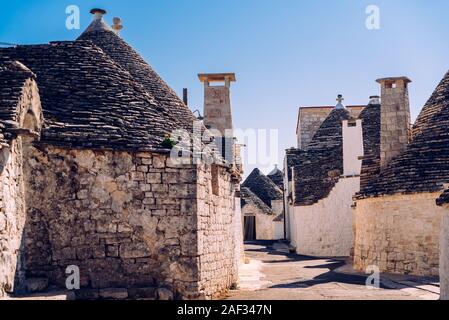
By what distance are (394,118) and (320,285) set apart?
252 inches

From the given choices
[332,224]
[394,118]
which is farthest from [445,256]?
[332,224]

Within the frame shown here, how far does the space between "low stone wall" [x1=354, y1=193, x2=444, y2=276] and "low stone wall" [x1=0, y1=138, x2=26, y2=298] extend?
30.6 feet

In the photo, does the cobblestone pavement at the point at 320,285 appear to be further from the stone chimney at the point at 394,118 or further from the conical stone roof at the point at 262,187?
the conical stone roof at the point at 262,187

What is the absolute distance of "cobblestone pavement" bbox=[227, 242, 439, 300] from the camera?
1047cm

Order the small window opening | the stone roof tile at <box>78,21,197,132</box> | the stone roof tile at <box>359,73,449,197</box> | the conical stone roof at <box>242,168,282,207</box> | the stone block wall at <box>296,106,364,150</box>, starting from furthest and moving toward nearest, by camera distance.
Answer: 1. the conical stone roof at <box>242,168,282,207</box>
2. the stone block wall at <box>296,106,364,150</box>
3. the stone roof tile at <box>78,21,197,132</box>
4. the stone roof tile at <box>359,73,449,197</box>
5. the small window opening

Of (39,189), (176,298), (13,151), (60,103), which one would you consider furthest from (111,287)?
(60,103)

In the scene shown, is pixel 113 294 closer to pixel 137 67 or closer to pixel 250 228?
pixel 137 67

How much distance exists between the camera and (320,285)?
1241 centimetres

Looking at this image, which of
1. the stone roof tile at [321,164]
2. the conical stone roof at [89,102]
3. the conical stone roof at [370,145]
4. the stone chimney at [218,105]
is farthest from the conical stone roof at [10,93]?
the stone roof tile at [321,164]

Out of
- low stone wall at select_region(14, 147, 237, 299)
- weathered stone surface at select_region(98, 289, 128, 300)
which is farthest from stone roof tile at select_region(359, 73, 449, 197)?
weathered stone surface at select_region(98, 289, 128, 300)

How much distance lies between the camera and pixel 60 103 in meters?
9.89

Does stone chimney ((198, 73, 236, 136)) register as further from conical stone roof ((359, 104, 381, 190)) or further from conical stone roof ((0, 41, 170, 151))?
conical stone roof ((0, 41, 170, 151))
